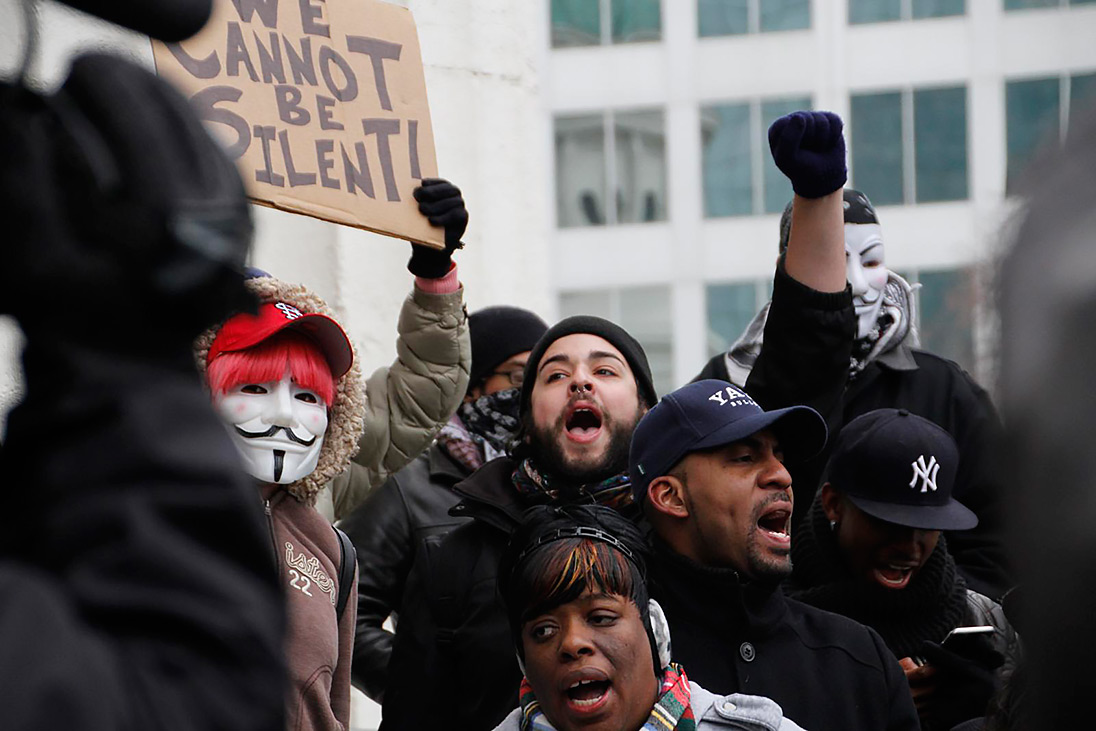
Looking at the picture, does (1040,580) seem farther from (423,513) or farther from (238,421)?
(423,513)

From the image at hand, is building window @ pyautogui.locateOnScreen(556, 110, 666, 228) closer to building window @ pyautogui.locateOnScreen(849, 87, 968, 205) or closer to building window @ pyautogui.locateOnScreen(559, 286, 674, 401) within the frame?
building window @ pyautogui.locateOnScreen(559, 286, 674, 401)

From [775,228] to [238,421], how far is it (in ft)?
84.5

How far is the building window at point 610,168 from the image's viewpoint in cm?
2977

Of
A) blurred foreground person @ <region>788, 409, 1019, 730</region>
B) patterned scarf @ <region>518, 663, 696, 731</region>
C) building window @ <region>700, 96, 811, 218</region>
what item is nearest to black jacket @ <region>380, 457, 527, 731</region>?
patterned scarf @ <region>518, 663, 696, 731</region>

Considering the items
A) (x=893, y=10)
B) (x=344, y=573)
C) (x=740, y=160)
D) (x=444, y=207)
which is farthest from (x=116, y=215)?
(x=893, y=10)

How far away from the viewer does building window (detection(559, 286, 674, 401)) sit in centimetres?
2916

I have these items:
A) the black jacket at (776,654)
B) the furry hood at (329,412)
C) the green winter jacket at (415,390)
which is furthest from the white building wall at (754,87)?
the furry hood at (329,412)

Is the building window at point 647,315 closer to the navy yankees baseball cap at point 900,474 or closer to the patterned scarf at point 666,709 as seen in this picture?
the navy yankees baseball cap at point 900,474

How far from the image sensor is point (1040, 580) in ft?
3.24

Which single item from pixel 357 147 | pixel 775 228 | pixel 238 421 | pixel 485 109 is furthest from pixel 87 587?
pixel 775 228

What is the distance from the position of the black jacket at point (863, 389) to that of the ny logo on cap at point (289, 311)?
99 cm

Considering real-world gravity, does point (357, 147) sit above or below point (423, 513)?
above

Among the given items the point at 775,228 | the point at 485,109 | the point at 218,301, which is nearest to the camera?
the point at 218,301

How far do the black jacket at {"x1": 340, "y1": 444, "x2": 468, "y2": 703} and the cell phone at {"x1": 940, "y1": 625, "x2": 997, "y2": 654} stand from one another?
1425 mm
